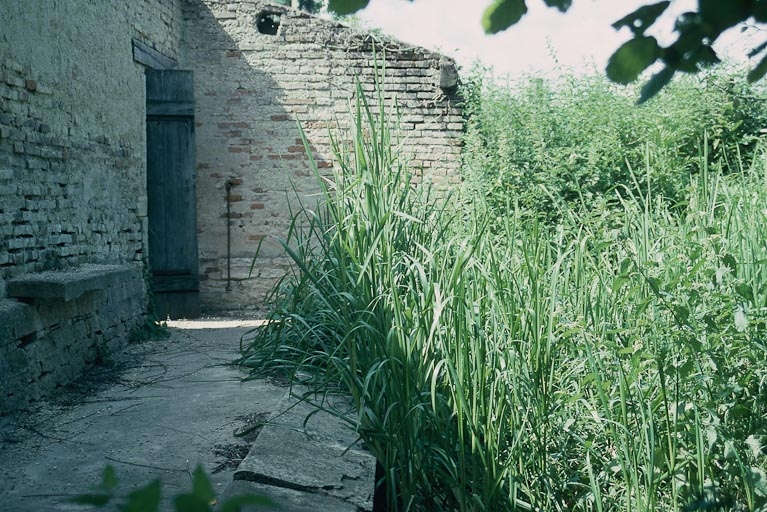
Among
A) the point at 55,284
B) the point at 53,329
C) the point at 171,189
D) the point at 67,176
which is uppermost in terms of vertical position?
the point at 67,176

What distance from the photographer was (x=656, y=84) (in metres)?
1.33

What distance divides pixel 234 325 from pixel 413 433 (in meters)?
4.57

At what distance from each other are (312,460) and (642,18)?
6.96 ft

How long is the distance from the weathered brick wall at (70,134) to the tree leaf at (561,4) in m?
3.69

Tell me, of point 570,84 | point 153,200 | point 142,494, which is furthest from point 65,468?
point 570,84

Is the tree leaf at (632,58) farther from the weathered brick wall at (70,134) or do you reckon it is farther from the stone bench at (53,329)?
the weathered brick wall at (70,134)

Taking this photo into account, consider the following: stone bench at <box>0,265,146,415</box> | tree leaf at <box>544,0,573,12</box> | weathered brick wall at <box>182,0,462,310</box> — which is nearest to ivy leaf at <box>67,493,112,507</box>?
tree leaf at <box>544,0,573,12</box>

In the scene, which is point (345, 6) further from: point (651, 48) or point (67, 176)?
point (67, 176)

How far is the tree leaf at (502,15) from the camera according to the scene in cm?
149

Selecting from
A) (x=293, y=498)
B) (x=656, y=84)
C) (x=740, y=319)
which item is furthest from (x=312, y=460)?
(x=656, y=84)

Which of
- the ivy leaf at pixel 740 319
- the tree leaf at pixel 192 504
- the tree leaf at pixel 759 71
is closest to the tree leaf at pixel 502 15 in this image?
the tree leaf at pixel 759 71

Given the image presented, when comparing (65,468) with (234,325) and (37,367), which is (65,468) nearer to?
(37,367)

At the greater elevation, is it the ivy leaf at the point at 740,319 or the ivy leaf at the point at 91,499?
the ivy leaf at the point at 91,499

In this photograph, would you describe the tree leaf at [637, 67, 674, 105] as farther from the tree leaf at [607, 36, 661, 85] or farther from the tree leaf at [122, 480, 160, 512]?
the tree leaf at [122, 480, 160, 512]
